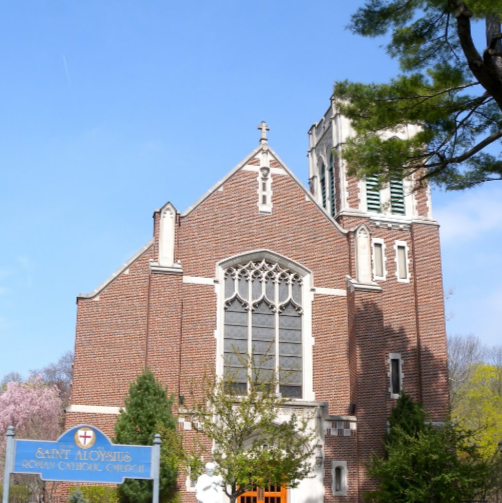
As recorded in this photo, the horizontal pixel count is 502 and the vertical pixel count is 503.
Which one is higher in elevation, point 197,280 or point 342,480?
point 197,280

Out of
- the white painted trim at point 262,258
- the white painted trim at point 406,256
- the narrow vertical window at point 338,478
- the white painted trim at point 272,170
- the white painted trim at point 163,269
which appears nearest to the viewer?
the narrow vertical window at point 338,478

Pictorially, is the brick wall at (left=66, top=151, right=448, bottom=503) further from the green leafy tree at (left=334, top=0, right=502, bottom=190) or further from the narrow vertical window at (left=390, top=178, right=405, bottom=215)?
the green leafy tree at (left=334, top=0, right=502, bottom=190)

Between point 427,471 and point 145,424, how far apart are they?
727cm

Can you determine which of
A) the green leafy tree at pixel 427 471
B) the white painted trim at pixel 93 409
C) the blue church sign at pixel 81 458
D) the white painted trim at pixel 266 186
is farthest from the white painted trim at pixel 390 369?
the blue church sign at pixel 81 458

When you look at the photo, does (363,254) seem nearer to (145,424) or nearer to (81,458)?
(145,424)

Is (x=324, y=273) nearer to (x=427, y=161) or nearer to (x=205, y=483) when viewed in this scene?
(x=427, y=161)

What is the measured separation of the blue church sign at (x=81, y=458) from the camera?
1267 centimetres

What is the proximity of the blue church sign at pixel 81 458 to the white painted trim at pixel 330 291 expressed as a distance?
430 inches

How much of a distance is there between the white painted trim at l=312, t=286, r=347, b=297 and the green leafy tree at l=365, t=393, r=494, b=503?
4508 millimetres

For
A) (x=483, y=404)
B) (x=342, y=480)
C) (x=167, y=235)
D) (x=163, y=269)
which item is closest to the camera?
(x=342, y=480)

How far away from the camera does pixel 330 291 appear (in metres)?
23.5

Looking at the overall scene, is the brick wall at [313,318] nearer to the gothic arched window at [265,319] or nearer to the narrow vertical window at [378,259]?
the narrow vertical window at [378,259]

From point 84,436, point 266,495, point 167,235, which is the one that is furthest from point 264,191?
point 84,436

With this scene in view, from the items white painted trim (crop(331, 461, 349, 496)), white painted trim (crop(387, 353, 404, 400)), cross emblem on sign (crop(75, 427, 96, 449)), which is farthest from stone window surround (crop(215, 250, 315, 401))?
cross emblem on sign (crop(75, 427, 96, 449))
